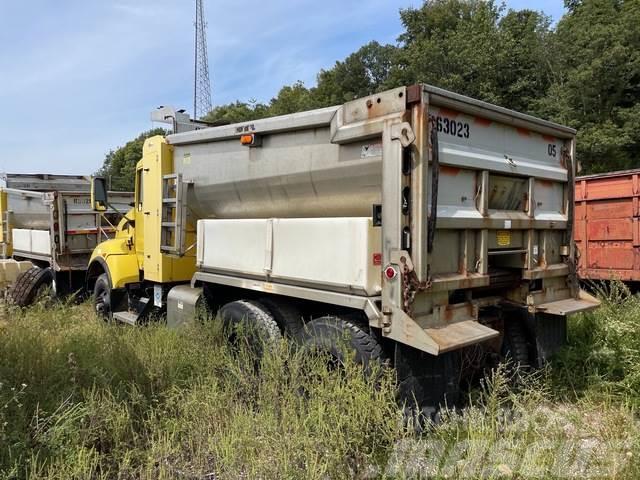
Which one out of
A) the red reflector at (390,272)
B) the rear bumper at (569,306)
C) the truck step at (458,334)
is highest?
the red reflector at (390,272)

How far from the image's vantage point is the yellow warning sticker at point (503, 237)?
14.1 ft

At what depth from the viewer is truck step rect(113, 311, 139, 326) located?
22.2 ft

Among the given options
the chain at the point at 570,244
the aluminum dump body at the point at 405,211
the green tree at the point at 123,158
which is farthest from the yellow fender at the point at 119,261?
the green tree at the point at 123,158

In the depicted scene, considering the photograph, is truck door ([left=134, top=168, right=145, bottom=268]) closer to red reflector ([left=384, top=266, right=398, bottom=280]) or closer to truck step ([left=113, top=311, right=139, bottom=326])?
truck step ([left=113, top=311, right=139, bottom=326])

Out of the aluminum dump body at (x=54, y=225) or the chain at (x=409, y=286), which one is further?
the aluminum dump body at (x=54, y=225)

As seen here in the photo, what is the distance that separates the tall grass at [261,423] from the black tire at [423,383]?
0.14 meters

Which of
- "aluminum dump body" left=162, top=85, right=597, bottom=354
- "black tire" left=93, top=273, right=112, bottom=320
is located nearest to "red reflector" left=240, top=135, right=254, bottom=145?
"aluminum dump body" left=162, top=85, right=597, bottom=354

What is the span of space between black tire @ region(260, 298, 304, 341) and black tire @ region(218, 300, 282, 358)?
0.06 m

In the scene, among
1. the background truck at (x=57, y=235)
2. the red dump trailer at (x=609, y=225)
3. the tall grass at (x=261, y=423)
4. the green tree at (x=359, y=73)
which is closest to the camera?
the tall grass at (x=261, y=423)

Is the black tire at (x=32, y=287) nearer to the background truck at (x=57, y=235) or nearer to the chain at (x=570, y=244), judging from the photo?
the background truck at (x=57, y=235)

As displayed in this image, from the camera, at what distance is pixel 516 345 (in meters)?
4.92

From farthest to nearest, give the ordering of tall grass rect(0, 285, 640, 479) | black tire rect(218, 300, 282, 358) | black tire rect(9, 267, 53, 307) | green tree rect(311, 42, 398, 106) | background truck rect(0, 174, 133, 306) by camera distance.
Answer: green tree rect(311, 42, 398, 106), black tire rect(9, 267, 53, 307), background truck rect(0, 174, 133, 306), black tire rect(218, 300, 282, 358), tall grass rect(0, 285, 640, 479)

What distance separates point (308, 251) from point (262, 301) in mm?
972

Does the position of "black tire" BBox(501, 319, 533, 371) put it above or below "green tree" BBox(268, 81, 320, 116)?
below
